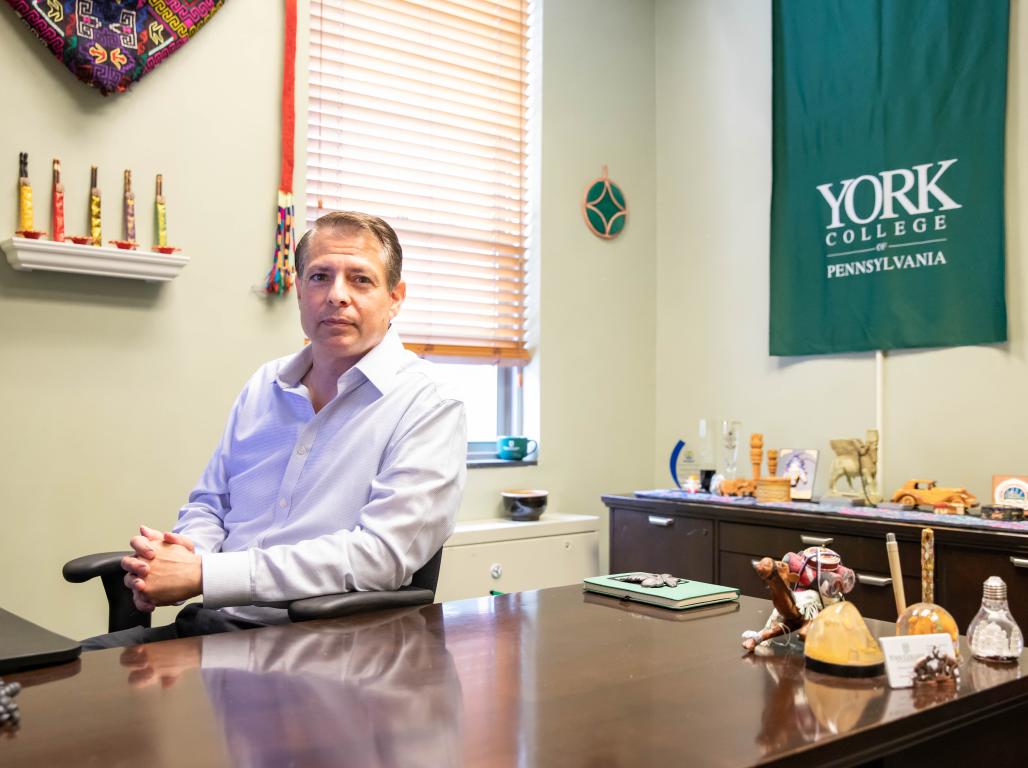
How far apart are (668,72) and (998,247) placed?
1804 mm

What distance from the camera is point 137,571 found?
5.33 feet

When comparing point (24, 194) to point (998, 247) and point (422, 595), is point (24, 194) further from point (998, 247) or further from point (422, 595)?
point (998, 247)

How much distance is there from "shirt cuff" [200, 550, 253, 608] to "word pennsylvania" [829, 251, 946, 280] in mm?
2539

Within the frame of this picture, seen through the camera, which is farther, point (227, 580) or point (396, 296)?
point (396, 296)

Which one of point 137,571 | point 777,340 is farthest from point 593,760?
point 777,340

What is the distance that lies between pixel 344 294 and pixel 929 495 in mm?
1931

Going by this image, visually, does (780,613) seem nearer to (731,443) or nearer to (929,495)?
(929,495)

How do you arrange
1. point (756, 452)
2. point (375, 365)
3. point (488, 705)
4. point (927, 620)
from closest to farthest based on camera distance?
point (488, 705)
point (927, 620)
point (375, 365)
point (756, 452)

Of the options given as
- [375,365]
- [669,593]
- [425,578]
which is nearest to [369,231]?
[375,365]

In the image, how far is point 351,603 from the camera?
1.55 m

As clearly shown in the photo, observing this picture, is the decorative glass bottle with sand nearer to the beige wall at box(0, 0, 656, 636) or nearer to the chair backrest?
the chair backrest

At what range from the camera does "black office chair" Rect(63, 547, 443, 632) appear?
1517 millimetres

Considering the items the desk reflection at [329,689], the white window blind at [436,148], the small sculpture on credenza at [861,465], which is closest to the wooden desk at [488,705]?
the desk reflection at [329,689]

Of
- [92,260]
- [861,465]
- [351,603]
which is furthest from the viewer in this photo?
[861,465]
